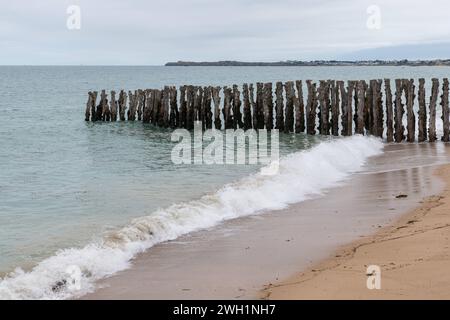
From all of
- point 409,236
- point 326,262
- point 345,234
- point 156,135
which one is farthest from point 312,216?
point 156,135

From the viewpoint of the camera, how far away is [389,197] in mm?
10570

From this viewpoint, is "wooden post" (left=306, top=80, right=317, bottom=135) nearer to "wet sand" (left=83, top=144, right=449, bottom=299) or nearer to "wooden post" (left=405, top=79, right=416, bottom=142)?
"wooden post" (left=405, top=79, right=416, bottom=142)

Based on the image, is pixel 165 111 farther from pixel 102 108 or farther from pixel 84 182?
pixel 84 182

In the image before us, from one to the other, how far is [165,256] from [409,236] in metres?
2.81

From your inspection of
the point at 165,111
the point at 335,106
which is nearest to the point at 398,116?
the point at 335,106

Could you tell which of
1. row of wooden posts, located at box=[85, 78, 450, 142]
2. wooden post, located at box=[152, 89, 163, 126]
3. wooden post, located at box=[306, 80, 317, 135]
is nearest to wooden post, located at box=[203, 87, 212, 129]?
row of wooden posts, located at box=[85, 78, 450, 142]

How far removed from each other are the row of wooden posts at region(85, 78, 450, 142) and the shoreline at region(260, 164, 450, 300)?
1224cm

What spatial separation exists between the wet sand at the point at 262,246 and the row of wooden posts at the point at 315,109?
8195mm

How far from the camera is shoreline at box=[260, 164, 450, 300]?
213 inches

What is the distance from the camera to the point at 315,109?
73.7 ft

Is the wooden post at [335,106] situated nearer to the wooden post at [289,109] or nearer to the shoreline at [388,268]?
the wooden post at [289,109]

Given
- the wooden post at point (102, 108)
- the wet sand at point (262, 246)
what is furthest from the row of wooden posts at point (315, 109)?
the wet sand at point (262, 246)

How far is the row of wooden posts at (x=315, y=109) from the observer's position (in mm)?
20156

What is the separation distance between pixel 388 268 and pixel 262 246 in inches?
73.3
